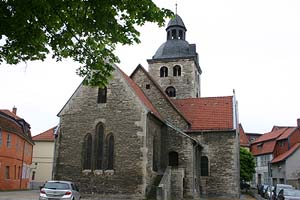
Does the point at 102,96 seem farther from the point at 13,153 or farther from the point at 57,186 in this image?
the point at 13,153

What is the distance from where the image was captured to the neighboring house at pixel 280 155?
146ft

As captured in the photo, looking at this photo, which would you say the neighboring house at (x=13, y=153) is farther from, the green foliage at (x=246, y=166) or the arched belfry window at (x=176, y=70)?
the green foliage at (x=246, y=166)

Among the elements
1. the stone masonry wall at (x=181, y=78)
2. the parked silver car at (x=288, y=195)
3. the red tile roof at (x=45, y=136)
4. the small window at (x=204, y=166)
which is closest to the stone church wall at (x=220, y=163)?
the small window at (x=204, y=166)

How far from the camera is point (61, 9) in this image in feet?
26.4

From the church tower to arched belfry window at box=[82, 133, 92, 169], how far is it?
57.5 ft

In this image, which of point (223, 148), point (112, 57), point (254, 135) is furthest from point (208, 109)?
point (254, 135)

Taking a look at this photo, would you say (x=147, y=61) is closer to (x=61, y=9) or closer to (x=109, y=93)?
(x=109, y=93)

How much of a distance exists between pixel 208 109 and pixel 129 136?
11.2 meters

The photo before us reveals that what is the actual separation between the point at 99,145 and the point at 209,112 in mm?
11635

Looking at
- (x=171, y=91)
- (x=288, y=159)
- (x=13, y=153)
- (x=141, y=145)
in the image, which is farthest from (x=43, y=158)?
(x=288, y=159)

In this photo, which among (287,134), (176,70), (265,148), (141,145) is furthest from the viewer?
(265,148)

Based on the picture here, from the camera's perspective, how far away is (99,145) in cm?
2462

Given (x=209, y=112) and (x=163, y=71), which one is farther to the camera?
(x=163, y=71)

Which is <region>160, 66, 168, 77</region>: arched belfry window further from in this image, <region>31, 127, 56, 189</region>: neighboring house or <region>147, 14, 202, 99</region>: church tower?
<region>31, 127, 56, 189</region>: neighboring house
